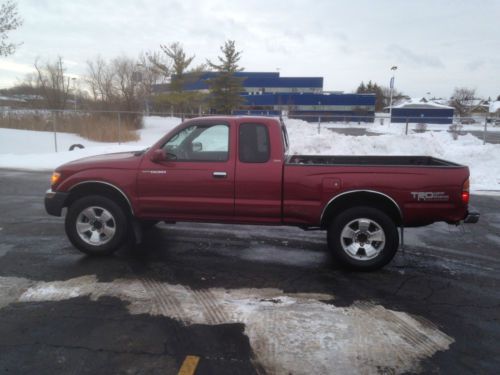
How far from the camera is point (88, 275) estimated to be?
4.82 meters

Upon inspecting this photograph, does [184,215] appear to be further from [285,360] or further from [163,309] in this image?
[285,360]

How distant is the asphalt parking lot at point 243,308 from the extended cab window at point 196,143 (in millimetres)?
1387

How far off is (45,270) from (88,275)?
0.60m

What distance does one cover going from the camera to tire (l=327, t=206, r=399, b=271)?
4.87 m

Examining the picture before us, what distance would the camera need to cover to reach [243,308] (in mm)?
4008

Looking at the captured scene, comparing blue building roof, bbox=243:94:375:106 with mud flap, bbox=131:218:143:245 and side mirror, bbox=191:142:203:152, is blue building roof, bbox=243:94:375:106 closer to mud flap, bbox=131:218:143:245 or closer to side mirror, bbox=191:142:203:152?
side mirror, bbox=191:142:203:152

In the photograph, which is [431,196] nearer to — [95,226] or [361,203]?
[361,203]

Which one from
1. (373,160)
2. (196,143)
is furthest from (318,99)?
(196,143)

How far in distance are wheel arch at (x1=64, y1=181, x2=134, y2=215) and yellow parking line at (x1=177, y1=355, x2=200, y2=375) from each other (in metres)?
2.65

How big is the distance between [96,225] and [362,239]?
347 cm

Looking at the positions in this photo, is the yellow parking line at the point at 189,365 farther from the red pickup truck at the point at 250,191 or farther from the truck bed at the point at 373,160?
the truck bed at the point at 373,160

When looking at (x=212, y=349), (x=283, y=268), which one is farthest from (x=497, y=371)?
(x=283, y=268)

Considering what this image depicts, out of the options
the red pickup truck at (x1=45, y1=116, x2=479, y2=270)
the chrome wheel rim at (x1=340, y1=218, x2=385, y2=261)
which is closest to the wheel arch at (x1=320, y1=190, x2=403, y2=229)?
the red pickup truck at (x1=45, y1=116, x2=479, y2=270)

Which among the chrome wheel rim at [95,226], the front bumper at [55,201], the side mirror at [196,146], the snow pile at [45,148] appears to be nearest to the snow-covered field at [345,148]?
the snow pile at [45,148]
